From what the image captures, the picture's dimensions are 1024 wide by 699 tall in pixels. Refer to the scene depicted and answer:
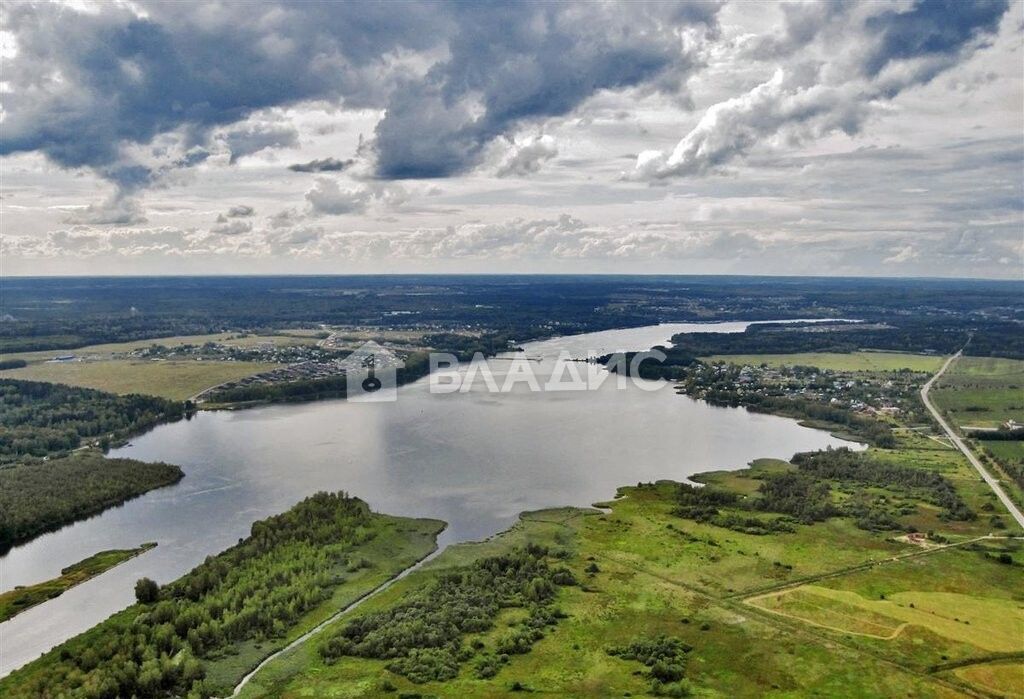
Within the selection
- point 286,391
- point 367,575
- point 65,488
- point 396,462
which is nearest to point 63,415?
point 286,391

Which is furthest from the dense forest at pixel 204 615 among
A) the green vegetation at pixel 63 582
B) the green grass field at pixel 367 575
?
the green vegetation at pixel 63 582

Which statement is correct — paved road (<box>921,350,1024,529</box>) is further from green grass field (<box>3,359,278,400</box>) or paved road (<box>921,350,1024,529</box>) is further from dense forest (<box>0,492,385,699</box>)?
green grass field (<box>3,359,278,400</box>)

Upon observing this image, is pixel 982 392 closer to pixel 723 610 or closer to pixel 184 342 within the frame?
pixel 723 610

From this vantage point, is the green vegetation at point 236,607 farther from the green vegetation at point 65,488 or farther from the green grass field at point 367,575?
the green vegetation at point 65,488

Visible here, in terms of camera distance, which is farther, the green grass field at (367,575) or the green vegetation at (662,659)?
the green grass field at (367,575)

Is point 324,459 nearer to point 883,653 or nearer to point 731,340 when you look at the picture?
point 883,653
